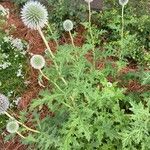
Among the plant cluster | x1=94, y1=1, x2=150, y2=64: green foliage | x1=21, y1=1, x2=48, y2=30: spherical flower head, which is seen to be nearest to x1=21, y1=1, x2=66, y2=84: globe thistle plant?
x1=21, y1=1, x2=48, y2=30: spherical flower head

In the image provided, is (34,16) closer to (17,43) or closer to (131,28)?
(17,43)

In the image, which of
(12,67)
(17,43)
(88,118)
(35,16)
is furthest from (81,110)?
(17,43)

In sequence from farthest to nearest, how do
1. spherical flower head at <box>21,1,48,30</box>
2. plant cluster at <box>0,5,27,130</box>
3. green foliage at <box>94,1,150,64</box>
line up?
green foliage at <box>94,1,150,64</box> → plant cluster at <box>0,5,27,130</box> → spherical flower head at <box>21,1,48,30</box>

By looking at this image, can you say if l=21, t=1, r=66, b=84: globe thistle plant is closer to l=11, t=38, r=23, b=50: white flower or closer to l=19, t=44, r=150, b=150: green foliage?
l=19, t=44, r=150, b=150: green foliage

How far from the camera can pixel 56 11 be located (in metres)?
5.05

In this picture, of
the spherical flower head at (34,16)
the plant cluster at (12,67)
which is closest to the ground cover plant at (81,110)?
the spherical flower head at (34,16)

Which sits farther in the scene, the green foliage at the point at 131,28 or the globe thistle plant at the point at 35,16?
the green foliage at the point at 131,28

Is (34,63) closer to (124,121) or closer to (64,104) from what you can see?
(64,104)

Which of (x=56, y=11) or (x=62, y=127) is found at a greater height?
(x=56, y=11)

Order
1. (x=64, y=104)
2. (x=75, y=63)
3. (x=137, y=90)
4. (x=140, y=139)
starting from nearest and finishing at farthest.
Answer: (x=140, y=139) < (x=64, y=104) < (x=75, y=63) < (x=137, y=90)

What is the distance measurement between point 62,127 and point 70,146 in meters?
0.24

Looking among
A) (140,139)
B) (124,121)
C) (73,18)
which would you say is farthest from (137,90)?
(73,18)

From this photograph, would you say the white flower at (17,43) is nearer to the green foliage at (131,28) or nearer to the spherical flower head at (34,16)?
the green foliage at (131,28)

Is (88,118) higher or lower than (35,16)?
lower
